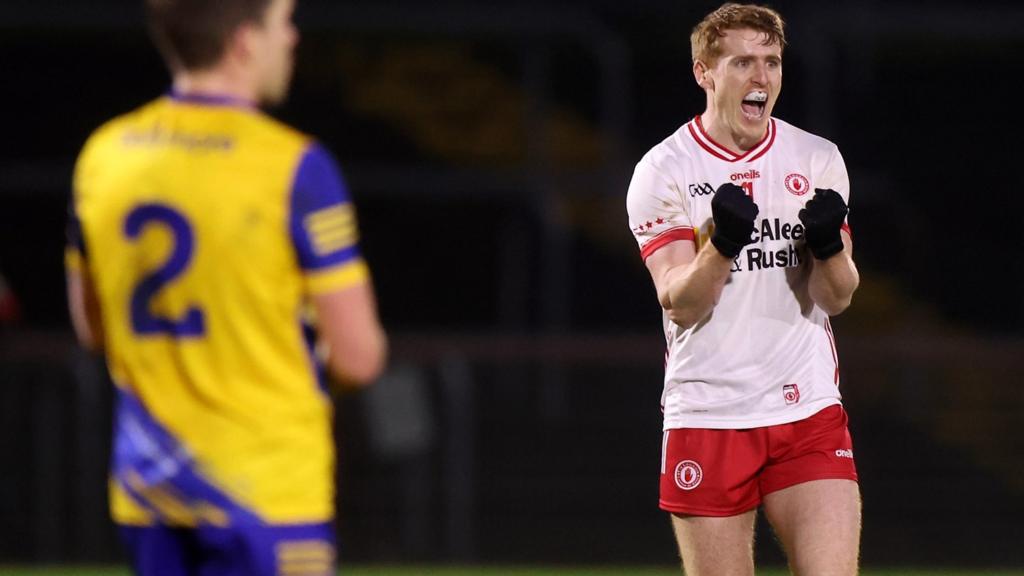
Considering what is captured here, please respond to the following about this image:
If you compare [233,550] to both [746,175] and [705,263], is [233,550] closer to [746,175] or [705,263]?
[705,263]

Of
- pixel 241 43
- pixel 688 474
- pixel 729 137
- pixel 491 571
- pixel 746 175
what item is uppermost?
pixel 241 43

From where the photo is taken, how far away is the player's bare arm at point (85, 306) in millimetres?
3146

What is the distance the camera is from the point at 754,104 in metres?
4.61

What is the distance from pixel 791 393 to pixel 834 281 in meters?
0.35

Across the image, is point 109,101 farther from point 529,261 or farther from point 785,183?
point 785,183

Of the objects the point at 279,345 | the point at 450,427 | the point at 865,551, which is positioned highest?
the point at 279,345

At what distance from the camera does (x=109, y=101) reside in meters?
18.4

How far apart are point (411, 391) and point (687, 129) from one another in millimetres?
6540

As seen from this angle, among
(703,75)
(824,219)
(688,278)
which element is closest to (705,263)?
(688,278)

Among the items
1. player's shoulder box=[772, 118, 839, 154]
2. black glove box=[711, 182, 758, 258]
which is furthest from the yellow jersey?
player's shoulder box=[772, 118, 839, 154]

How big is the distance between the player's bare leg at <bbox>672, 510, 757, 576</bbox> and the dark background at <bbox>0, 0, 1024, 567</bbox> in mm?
6267

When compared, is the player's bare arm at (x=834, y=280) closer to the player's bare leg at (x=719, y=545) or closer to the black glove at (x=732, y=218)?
the black glove at (x=732, y=218)

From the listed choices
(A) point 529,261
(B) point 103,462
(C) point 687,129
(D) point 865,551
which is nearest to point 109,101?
(A) point 529,261

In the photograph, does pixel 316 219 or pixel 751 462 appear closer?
pixel 316 219
